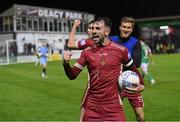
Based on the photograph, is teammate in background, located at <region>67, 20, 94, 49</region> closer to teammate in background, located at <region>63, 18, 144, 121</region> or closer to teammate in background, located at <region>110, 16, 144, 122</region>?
teammate in background, located at <region>63, 18, 144, 121</region>

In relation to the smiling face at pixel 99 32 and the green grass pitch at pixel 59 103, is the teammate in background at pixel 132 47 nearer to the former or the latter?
the smiling face at pixel 99 32

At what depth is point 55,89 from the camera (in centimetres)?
1923

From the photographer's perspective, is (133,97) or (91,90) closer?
(91,90)

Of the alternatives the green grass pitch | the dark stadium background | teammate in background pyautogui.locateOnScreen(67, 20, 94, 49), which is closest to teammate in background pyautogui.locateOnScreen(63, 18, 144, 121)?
teammate in background pyautogui.locateOnScreen(67, 20, 94, 49)

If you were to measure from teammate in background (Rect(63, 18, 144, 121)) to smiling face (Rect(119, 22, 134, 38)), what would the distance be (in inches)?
68.0

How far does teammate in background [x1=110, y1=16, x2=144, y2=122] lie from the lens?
8.00m

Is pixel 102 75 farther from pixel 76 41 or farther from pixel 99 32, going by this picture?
pixel 76 41

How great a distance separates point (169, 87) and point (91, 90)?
13.3m

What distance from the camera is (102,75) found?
6328 mm

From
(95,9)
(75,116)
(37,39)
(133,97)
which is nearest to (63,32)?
(37,39)

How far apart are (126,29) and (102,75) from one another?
6.65 feet

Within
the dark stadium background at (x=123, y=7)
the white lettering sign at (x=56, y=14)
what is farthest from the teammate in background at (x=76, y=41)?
the dark stadium background at (x=123, y=7)

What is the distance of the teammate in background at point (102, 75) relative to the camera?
6281 millimetres

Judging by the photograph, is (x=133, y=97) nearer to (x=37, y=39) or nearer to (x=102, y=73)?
(x=102, y=73)
